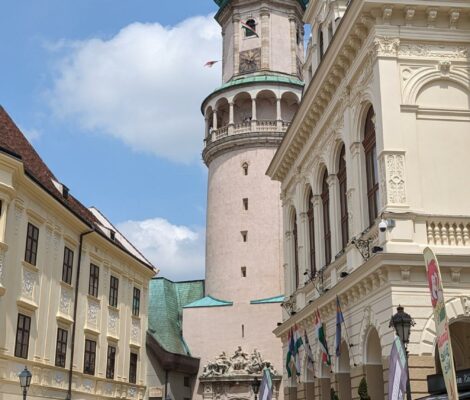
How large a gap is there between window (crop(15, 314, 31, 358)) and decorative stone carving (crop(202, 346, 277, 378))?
72.5 ft

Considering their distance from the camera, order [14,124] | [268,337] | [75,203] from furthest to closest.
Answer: [268,337] < [75,203] < [14,124]

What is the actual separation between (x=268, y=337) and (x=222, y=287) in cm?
477

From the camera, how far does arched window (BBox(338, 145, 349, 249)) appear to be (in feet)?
82.1

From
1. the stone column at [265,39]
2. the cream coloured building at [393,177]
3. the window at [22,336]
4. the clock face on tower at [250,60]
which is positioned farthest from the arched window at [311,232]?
the clock face on tower at [250,60]

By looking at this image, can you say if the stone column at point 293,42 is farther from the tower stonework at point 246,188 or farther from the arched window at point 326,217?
the arched window at point 326,217

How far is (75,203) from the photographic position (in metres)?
38.4

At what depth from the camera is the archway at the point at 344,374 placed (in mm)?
24391

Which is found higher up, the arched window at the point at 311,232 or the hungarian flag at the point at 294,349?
the arched window at the point at 311,232

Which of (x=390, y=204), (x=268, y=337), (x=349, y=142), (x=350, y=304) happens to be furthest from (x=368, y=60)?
(x=268, y=337)

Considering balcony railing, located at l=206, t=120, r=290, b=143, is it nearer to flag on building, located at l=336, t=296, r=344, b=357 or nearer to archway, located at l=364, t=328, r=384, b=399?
flag on building, located at l=336, t=296, r=344, b=357

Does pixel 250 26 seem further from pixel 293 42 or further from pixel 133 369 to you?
pixel 133 369

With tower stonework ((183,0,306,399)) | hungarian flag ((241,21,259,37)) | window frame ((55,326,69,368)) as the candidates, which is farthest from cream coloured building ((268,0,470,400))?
hungarian flag ((241,21,259,37))

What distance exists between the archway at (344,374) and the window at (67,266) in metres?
12.6

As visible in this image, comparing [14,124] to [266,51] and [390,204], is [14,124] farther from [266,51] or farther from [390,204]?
[266,51]
